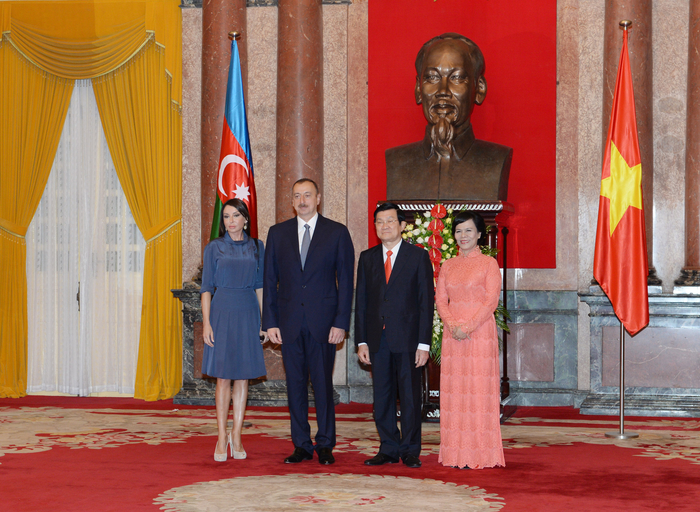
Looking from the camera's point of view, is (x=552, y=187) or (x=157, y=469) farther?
(x=552, y=187)

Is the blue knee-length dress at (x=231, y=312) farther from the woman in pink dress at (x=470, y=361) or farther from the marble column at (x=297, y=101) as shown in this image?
the marble column at (x=297, y=101)

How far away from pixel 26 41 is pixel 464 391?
6.24 meters

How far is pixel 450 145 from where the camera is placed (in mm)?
7098

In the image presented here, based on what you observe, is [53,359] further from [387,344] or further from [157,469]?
[387,344]

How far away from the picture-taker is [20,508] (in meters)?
3.81

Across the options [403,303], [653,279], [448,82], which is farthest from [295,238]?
[653,279]

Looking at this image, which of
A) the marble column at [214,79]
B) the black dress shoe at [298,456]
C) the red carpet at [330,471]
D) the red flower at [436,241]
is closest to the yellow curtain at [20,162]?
the marble column at [214,79]

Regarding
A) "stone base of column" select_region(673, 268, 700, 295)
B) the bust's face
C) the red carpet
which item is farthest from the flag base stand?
the bust's face

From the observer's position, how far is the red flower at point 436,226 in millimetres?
6152

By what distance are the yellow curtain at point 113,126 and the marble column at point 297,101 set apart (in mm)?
1188

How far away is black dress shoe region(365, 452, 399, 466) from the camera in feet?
15.5

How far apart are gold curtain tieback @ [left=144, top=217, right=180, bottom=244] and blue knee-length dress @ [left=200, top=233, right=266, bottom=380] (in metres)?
3.42

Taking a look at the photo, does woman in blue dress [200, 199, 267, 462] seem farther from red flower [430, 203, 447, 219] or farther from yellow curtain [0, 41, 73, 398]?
yellow curtain [0, 41, 73, 398]

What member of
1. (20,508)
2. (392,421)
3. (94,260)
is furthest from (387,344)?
(94,260)
